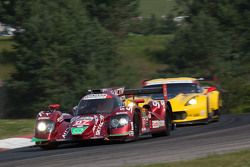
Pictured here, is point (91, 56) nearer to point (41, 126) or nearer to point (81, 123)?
point (41, 126)

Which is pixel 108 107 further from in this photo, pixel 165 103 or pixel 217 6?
pixel 217 6

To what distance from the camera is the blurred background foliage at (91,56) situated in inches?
1730

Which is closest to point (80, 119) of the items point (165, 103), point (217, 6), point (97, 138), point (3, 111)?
point (97, 138)

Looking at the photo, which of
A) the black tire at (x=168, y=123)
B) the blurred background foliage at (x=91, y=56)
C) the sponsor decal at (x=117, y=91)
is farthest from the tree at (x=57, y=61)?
the sponsor decal at (x=117, y=91)

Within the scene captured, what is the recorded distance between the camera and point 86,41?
48.5 meters

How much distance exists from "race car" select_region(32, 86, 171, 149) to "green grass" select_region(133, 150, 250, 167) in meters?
4.02

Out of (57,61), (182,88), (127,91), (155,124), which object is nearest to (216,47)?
(57,61)

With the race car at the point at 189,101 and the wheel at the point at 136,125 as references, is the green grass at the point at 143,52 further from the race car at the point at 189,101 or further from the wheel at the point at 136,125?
the wheel at the point at 136,125

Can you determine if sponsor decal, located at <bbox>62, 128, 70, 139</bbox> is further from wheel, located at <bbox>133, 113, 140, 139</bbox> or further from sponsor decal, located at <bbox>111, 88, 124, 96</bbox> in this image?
sponsor decal, located at <bbox>111, 88, 124, 96</bbox>

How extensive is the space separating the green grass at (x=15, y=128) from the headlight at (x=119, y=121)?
169 inches

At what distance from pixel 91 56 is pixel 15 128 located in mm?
28369

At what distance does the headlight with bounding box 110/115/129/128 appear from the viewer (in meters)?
14.8

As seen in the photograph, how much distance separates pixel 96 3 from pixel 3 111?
67.4 feet

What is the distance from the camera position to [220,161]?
10336 mm
